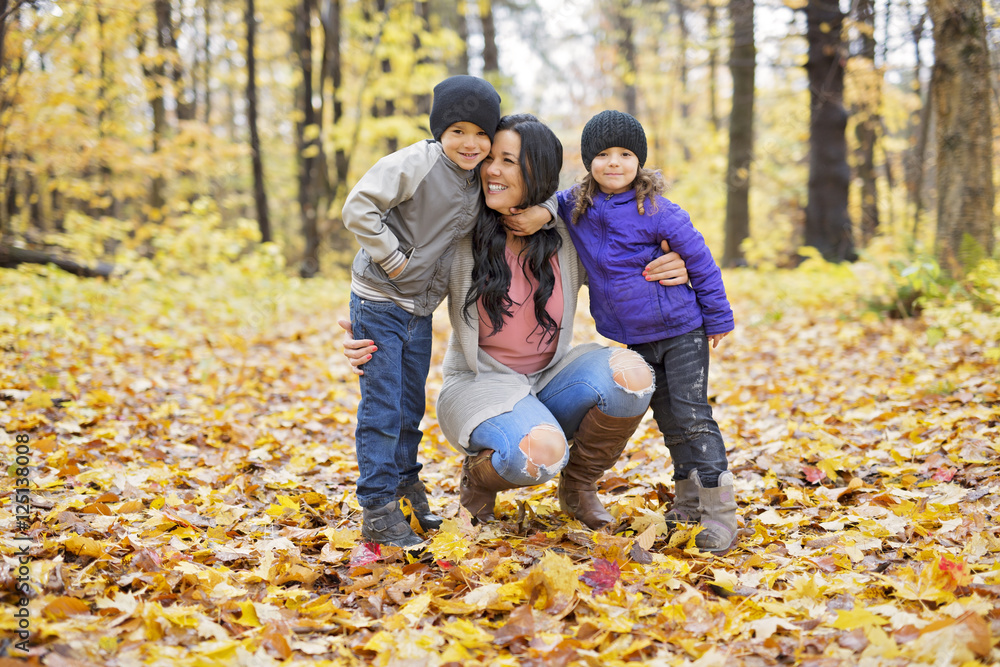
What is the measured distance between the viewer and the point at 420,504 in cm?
287

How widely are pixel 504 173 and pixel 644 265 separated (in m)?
0.63

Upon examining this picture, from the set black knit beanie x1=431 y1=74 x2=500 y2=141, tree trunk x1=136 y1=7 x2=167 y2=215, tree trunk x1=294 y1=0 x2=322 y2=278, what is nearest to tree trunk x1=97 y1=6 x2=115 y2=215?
tree trunk x1=136 y1=7 x2=167 y2=215

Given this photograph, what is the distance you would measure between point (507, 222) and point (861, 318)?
490cm

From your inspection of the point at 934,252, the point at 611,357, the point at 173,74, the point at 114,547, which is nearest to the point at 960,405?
the point at 611,357

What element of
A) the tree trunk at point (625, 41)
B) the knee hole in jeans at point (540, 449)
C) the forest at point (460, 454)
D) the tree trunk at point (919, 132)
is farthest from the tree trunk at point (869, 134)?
the knee hole in jeans at point (540, 449)

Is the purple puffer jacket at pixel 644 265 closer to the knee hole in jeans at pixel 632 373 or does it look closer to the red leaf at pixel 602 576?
the knee hole in jeans at pixel 632 373

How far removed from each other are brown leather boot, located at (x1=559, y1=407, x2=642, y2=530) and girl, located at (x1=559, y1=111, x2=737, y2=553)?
0.24 meters

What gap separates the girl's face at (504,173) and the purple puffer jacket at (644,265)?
0.32 meters

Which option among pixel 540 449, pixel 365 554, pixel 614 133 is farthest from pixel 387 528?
pixel 614 133

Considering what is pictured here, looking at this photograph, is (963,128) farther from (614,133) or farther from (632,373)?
(632,373)

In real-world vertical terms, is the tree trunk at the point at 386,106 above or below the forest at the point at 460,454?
above

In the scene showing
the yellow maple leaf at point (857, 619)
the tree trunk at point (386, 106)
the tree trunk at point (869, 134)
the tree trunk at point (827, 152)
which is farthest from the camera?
the tree trunk at point (386, 106)

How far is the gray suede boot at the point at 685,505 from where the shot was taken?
2686 millimetres

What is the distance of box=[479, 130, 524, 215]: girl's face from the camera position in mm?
2553
